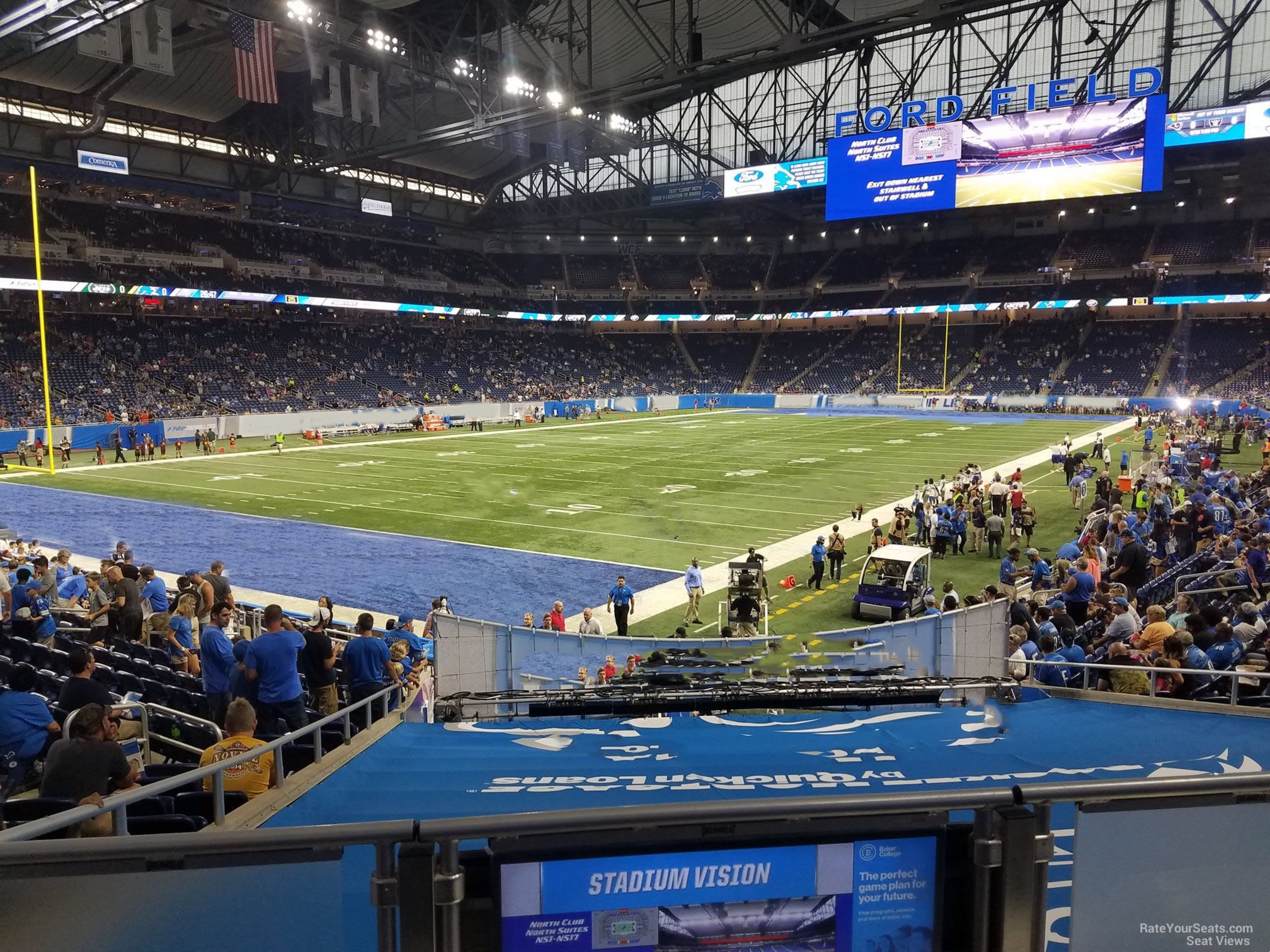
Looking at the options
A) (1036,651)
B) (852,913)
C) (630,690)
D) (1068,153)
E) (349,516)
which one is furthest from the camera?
(1068,153)

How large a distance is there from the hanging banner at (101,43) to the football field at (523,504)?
49.7 ft

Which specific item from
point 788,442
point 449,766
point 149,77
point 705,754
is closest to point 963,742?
point 705,754

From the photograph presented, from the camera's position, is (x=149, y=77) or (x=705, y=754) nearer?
(x=705, y=754)

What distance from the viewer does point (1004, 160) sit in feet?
147

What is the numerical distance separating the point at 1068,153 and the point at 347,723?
47096 millimetres

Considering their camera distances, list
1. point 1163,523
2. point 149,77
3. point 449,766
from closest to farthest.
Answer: point 449,766
point 1163,523
point 149,77

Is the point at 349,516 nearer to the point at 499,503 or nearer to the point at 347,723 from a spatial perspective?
the point at 499,503

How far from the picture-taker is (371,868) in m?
2.33

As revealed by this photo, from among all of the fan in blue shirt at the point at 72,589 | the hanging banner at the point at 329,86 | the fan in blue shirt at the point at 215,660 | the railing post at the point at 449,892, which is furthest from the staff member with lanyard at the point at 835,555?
the hanging banner at the point at 329,86

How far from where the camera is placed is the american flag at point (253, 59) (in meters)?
29.0

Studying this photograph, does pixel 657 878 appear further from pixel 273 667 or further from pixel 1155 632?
pixel 1155 632

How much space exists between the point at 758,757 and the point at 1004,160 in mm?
Answer: 46216

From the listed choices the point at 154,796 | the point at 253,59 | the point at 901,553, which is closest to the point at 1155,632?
the point at 901,553

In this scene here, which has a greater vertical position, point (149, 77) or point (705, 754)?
point (149, 77)
